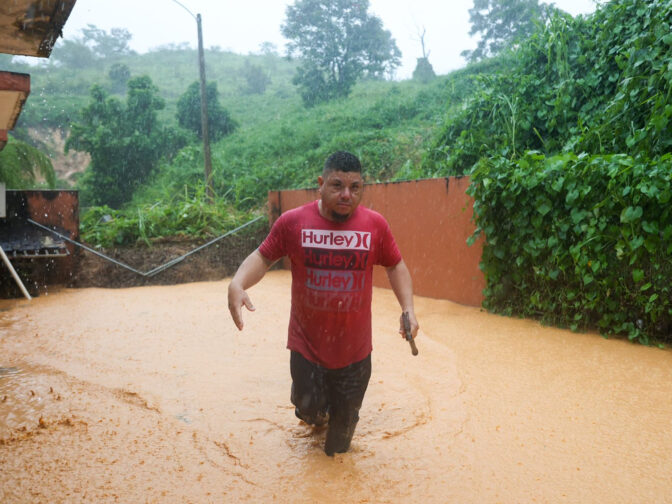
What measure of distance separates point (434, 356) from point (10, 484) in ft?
11.8

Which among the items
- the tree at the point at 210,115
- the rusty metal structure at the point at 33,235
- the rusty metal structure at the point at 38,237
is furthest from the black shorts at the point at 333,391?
the tree at the point at 210,115

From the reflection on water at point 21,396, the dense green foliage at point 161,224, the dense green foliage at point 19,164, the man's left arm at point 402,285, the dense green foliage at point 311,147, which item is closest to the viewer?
the man's left arm at point 402,285

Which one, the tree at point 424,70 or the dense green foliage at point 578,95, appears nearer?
the dense green foliage at point 578,95

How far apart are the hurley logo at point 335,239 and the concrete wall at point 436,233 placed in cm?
416

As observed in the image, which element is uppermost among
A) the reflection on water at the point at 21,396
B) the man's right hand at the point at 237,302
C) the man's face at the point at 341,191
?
the man's face at the point at 341,191

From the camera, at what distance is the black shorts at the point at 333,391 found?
9.64 ft

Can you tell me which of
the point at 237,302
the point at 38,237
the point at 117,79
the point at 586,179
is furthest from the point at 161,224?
the point at 117,79

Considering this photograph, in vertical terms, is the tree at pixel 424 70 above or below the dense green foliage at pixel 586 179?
above

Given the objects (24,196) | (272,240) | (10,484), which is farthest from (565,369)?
(24,196)

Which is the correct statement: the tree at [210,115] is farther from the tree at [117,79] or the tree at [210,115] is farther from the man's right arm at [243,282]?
the man's right arm at [243,282]

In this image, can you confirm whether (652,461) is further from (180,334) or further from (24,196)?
(24,196)

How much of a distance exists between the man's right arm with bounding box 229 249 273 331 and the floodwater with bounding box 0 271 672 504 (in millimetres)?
918

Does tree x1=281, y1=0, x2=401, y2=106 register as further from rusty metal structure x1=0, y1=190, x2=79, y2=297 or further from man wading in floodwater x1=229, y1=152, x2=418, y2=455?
man wading in floodwater x1=229, y1=152, x2=418, y2=455

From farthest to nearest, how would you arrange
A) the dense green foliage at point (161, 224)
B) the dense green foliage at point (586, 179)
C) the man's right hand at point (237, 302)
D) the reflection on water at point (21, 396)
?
the dense green foliage at point (161, 224) → the dense green foliage at point (586, 179) → the reflection on water at point (21, 396) → the man's right hand at point (237, 302)
